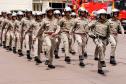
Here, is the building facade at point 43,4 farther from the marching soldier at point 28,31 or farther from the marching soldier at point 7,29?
the marching soldier at point 28,31

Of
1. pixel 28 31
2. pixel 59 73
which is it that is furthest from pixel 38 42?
pixel 59 73

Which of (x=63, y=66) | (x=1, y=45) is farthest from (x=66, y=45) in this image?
(x=1, y=45)

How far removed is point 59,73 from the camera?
13578 millimetres

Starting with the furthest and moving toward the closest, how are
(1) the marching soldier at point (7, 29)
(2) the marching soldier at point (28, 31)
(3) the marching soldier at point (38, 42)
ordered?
(1) the marching soldier at point (7, 29)
(2) the marching soldier at point (28, 31)
(3) the marching soldier at point (38, 42)

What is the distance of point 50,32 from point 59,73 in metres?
1.62

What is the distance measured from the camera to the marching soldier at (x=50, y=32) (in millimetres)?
14352

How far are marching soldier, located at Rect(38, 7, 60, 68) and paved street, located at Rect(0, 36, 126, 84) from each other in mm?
437

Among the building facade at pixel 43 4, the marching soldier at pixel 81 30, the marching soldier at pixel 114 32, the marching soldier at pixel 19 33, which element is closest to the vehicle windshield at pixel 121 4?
the marching soldier at pixel 19 33

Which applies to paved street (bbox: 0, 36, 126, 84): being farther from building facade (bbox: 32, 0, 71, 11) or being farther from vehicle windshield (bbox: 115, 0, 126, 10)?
building facade (bbox: 32, 0, 71, 11)

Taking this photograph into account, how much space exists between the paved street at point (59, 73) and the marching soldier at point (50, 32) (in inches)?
17.2

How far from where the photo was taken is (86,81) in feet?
40.3

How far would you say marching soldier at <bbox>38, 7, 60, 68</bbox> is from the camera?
47.1 feet

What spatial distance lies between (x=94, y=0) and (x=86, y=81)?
26.7 m

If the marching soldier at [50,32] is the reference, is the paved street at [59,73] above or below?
below
